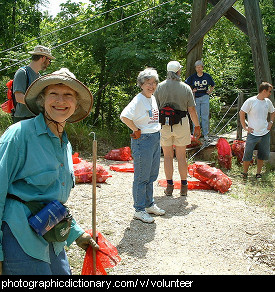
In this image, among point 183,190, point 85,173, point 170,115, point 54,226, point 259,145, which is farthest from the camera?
point 259,145

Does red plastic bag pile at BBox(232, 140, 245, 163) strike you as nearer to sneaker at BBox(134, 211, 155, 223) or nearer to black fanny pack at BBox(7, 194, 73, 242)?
sneaker at BBox(134, 211, 155, 223)

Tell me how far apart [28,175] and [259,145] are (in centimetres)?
640

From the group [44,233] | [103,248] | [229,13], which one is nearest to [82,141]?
[229,13]

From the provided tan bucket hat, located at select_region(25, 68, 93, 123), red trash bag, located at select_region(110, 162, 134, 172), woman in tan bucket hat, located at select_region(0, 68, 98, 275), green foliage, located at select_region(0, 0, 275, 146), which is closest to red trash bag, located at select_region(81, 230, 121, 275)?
woman in tan bucket hat, located at select_region(0, 68, 98, 275)

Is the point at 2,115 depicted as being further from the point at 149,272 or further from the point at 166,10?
the point at 149,272

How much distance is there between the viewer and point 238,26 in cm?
918

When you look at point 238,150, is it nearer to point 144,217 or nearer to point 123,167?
point 123,167

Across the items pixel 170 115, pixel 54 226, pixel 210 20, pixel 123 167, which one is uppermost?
pixel 210 20

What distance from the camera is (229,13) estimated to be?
923 cm

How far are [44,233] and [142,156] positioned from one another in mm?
2753

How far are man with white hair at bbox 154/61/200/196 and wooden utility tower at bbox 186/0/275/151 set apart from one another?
3392 millimetres

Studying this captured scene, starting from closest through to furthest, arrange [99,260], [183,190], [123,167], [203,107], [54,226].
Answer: [54,226] < [99,260] < [183,190] < [123,167] < [203,107]

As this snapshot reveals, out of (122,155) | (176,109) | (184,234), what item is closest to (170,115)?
(176,109)

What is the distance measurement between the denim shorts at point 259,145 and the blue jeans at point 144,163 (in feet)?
10.9
